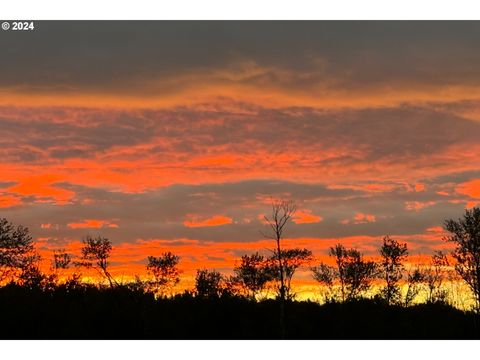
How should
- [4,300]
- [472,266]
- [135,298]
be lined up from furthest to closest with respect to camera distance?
[472,266], [135,298], [4,300]

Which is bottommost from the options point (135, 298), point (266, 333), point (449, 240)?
point (266, 333)

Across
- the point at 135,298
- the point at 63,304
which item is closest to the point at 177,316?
the point at 135,298

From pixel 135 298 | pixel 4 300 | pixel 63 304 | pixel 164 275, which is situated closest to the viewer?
pixel 4 300

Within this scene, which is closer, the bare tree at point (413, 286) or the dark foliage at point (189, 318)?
the dark foliage at point (189, 318)

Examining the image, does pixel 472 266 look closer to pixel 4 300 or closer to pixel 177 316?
pixel 177 316

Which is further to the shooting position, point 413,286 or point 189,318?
point 413,286

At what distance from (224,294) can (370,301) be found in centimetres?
1625

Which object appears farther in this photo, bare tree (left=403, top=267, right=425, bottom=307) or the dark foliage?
bare tree (left=403, top=267, right=425, bottom=307)

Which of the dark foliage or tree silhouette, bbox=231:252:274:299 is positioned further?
tree silhouette, bbox=231:252:274:299

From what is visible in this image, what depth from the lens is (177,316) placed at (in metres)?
43.6

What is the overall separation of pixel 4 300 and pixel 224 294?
1663 cm

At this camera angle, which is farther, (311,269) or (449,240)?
(311,269)

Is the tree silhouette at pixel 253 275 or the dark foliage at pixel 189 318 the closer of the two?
the dark foliage at pixel 189 318

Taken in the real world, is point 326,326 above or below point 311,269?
below
